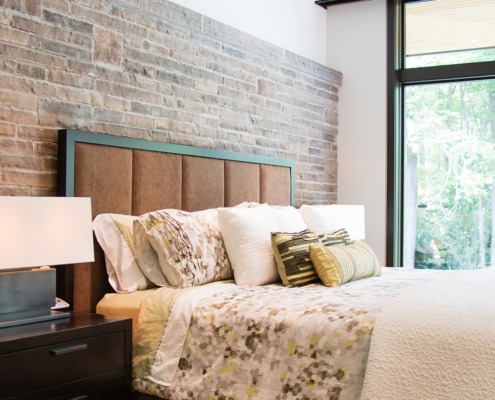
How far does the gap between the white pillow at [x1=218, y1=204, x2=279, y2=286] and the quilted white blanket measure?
0.91m

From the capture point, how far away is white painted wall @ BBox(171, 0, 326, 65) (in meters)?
3.96

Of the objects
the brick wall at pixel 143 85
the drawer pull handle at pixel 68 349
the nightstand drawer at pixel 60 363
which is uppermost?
the brick wall at pixel 143 85

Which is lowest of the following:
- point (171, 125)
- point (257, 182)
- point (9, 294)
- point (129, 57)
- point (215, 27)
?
point (9, 294)

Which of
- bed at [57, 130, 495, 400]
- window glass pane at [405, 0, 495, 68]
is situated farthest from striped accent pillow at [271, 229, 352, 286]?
window glass pane at [405, 0, 495, 68]

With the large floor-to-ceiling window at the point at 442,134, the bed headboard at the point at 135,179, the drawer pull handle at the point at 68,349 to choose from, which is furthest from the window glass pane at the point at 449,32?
the drawer pull handle at the point at 68,349

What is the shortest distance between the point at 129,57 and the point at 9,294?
142cm

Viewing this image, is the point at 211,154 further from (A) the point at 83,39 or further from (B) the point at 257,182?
(A) the point at 83,39

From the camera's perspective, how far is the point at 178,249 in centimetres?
279

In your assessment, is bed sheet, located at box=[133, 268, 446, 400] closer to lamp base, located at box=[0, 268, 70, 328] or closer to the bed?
the bed

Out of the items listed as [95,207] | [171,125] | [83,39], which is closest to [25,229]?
[95,207]

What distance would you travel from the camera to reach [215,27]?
3789 mm

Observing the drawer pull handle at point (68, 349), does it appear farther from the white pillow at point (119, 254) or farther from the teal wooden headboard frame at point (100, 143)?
the teal wooden headboard frame at point (100, 143)

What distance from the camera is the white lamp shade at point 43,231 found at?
218cm

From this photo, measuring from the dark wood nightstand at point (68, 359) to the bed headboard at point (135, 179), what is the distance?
28 cm
